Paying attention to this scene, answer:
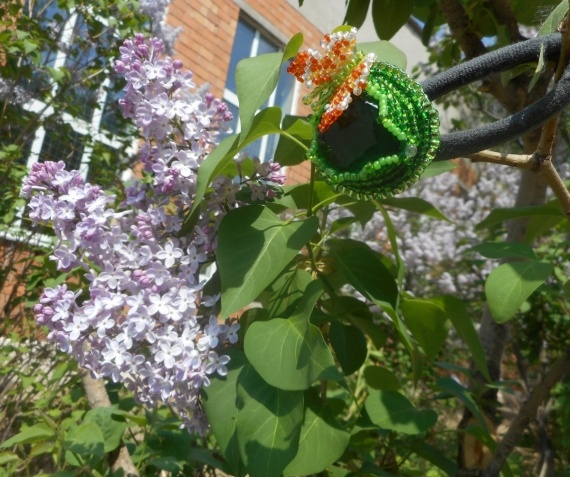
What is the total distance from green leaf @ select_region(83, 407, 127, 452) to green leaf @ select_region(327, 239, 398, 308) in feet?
1.77

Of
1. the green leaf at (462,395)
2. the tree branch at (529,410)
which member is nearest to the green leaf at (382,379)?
the green leaf at (462,395)

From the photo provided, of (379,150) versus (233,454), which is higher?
(379,150)

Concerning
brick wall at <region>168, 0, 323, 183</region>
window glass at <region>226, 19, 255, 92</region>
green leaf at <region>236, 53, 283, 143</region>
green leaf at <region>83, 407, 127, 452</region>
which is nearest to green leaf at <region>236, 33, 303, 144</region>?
green leaf at <region>236, 53, 283, 143</region>

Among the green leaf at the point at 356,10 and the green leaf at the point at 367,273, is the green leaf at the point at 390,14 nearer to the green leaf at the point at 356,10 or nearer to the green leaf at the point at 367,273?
the green leaf at the point at 356,10

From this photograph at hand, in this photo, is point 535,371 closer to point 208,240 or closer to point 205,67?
point 208,240

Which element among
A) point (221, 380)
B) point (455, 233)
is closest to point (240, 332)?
point (221, 380)

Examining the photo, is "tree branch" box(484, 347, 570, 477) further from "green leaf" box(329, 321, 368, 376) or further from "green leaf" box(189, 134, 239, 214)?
"green leaf" box(189, 134, 239, 214)

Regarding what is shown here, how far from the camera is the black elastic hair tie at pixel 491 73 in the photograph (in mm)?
505

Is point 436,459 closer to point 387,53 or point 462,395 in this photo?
point 462,395

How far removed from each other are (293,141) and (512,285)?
1.28 ft

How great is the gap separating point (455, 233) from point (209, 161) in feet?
12.3

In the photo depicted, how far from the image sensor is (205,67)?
511 centimetres

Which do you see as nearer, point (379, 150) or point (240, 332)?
point (379, 150)

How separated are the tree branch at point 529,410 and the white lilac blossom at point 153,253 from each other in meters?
0.53
